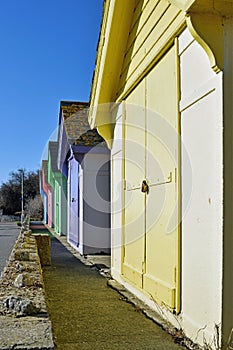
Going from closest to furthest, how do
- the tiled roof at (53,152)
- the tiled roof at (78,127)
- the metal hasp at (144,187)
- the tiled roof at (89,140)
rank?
the metal hasp at (144,187) → the tiled roof at (89,140) → the tiled roof at (78,127) → the tiled roof at (53,152)

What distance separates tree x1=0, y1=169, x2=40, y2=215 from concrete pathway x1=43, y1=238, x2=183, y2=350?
50.8 meters

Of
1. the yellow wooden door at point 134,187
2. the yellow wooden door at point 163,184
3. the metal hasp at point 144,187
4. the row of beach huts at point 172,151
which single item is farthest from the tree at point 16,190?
the yellow wooden door at point 163,184

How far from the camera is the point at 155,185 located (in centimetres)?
500

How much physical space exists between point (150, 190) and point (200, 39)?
221 centimetres

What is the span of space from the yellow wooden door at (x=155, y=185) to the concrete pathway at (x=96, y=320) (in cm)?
35

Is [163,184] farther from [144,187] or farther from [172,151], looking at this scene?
[144,187]

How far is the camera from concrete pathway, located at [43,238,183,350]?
386cm

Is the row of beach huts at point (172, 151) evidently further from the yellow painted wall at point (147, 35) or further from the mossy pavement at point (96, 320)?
the mossy pavement at point (96, 320)

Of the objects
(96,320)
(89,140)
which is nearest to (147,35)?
(96,320)

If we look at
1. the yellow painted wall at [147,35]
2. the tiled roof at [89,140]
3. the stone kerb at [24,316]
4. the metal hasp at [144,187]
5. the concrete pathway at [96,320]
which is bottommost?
the concrete pathway at [96,320]

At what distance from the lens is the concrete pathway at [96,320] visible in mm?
3859

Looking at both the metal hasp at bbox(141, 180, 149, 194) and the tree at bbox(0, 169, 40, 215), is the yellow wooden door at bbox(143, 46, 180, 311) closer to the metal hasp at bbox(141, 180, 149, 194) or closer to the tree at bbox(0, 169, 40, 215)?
the metal hasp at bbox(141, 180, 149, 194)

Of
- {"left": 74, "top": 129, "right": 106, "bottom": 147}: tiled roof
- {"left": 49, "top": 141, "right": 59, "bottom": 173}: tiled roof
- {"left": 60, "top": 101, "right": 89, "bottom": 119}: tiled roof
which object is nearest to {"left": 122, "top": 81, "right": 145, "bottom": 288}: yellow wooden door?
{"left": 74, "top": 129, "right": 106, "bottom": 147}: tiled roof

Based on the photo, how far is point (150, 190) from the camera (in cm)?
519
